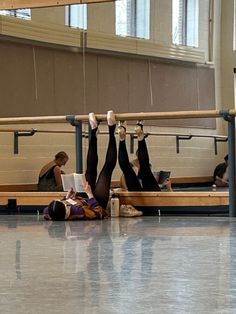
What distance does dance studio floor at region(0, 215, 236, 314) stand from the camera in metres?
2.19

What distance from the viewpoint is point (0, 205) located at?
20.7 feet

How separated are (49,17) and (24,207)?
4238 mm

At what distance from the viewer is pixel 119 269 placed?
2881 millimetres

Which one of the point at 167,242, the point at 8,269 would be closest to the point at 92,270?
the point at 8,269

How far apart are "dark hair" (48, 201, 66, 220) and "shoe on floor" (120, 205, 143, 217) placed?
0.55 metres

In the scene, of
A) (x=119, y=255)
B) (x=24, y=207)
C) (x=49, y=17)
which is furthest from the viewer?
(x=49, y=17)

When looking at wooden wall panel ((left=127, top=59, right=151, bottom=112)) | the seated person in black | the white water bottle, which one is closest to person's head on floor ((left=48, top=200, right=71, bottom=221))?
the white water bottle

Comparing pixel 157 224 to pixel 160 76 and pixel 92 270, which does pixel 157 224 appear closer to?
pixel 92 270

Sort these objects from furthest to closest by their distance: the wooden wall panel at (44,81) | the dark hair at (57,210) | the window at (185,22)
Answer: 1. the window at (185,22)
2. the wooden wall panel at (44,81)
3. the dark hair at (57,210)

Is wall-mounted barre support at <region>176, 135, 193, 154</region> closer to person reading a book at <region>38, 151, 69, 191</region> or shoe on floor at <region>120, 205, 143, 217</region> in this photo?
person reading a book at <region>38, 151, 69, 191</region>

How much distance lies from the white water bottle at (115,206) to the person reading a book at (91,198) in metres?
0.06

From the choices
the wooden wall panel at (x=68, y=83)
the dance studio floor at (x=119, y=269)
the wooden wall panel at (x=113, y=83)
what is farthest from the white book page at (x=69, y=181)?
the wooden wall panel at (x=113, y=83)

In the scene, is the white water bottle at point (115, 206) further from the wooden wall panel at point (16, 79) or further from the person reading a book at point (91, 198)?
the wooden wall panel at point (16, 79)

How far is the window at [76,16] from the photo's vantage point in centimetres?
1009
